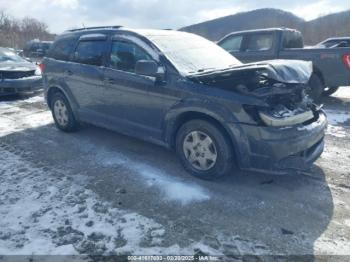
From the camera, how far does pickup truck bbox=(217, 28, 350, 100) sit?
8.03 metres

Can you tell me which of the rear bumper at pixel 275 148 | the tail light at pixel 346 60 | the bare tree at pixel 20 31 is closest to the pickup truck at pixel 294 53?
the tail light at pixel 346 60

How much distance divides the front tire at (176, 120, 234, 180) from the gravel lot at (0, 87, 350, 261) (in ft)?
0.53

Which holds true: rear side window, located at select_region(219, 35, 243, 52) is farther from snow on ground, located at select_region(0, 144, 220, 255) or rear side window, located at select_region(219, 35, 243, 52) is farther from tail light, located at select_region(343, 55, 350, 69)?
snow on ground, located at select_region(0, 144, 220, 255)

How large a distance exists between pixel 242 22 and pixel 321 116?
82.2m

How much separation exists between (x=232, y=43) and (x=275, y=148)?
20.8 ft

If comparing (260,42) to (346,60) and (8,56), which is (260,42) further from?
(8,56)

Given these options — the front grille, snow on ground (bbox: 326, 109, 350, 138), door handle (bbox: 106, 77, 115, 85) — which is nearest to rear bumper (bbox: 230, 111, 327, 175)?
door handle (bbox: 106, 77, 115, 85)

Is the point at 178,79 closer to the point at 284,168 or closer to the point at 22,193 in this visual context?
the point at 284,168

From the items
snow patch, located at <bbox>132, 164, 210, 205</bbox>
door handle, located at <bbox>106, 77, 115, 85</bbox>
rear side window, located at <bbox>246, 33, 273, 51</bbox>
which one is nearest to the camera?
snow patch, located at <bbox>132, 164, 210, 205</bbox>

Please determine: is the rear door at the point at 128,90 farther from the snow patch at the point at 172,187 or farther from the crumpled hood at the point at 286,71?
the crumpled hood at the point at 286,71

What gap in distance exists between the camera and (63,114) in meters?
6.33

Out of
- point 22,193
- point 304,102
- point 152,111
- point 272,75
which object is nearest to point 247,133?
point 272,75

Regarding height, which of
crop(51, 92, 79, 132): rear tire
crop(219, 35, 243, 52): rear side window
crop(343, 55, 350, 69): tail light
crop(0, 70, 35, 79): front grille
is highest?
crop(219, 35, 243, 52): rear side window

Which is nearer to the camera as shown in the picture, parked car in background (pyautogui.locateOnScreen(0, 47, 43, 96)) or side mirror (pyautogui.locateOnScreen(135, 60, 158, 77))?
side mirror (pyautogui.locateOnScreen(135, 60, 158, 77))
